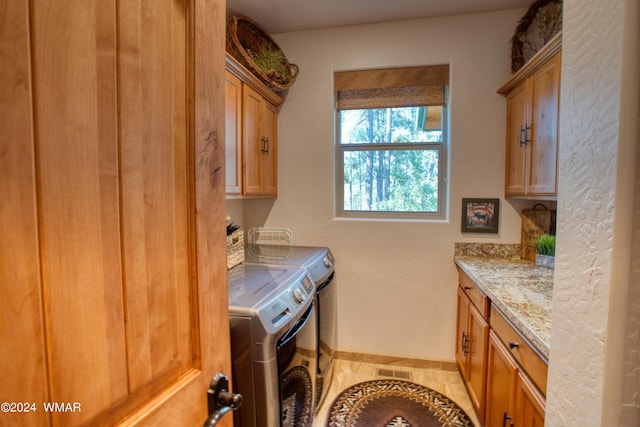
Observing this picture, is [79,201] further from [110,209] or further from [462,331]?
[462,331]

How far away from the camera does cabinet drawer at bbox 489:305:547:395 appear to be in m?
1.04

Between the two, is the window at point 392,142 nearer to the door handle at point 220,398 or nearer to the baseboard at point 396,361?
the baseboard at point 396,361

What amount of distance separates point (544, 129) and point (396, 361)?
1.96m

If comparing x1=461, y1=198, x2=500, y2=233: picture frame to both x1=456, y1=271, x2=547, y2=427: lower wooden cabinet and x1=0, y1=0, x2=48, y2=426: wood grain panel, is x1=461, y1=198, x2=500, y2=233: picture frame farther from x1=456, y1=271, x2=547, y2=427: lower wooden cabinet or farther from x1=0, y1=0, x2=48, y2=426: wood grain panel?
x1=0, y1=0, x2=48, y2=426: wood grain panel

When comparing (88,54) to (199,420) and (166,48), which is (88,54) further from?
(199,420)

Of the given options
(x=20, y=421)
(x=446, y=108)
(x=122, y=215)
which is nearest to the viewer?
(x=20, y=421)

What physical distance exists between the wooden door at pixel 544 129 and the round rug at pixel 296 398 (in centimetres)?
163

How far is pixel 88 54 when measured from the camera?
422mm

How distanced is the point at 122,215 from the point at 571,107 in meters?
0.85

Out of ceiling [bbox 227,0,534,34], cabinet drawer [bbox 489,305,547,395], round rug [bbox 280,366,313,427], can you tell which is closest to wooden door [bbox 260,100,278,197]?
ceiling [bbox 227,0,534,34]

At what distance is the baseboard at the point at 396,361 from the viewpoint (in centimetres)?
242

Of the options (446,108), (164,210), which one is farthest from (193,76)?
(446,108)

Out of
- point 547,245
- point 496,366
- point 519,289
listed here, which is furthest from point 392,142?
point 496,366

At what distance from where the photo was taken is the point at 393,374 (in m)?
2.36
